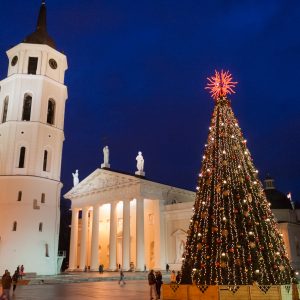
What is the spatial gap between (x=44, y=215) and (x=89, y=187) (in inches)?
782

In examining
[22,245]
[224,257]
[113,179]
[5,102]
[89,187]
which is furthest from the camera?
[89,187]

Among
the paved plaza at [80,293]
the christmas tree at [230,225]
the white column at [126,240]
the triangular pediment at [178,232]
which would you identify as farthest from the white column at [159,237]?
the christmas tree at [230,225]

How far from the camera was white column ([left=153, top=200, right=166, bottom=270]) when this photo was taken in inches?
1786

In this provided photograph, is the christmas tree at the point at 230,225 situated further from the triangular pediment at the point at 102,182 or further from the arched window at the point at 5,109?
the triangular pediment at the point at 102,182

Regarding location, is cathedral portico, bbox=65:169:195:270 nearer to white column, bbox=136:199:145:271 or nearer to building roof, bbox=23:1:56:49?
white column, bbox=136:199:145:271

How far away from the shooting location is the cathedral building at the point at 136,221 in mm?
45319

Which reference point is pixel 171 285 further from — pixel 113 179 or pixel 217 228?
pixel 113 179

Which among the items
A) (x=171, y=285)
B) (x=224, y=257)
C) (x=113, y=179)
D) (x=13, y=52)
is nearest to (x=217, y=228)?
(x=224, y=257)

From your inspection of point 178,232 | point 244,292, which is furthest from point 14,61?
point 244,292

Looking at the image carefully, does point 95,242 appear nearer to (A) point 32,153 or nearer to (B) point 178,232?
(B) point 178,232

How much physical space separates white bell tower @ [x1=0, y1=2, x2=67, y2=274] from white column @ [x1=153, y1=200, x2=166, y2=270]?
16.1 m

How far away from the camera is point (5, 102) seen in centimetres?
3606

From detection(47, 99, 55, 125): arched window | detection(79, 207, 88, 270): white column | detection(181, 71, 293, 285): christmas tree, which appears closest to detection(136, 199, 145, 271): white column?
detection(79, 207, 88, 270): white column

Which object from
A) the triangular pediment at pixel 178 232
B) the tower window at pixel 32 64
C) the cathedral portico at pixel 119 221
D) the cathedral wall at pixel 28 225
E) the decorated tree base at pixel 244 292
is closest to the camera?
the decorated tree base at pixel 244 292
